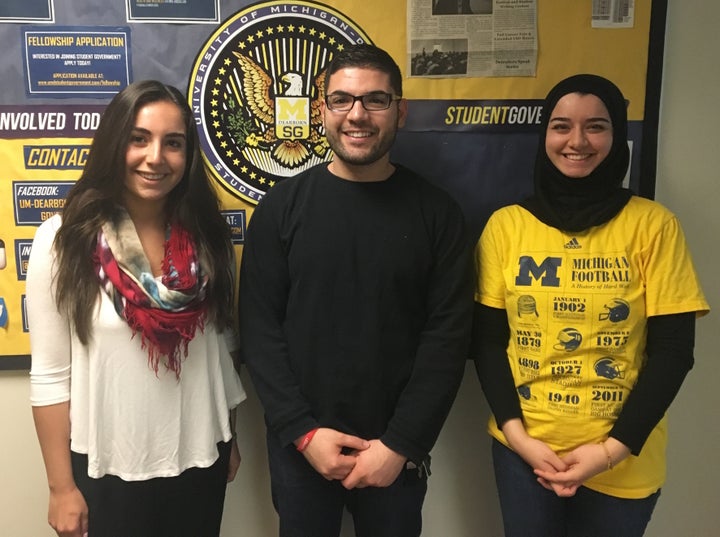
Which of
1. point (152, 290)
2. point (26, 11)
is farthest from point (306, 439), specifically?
point (26, 11)

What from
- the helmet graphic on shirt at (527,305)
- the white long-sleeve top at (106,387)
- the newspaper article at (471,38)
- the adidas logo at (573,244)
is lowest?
the white long-sleeve top at (106,387)

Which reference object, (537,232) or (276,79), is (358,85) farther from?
(537,232)

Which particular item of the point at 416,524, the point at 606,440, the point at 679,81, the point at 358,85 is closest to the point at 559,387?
the point at 606,440

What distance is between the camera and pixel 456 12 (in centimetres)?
147

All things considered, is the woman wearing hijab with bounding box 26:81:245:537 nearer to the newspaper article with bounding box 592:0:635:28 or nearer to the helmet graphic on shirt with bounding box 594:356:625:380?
the helmet graphic on shirt with bounding box 594:356:625:380

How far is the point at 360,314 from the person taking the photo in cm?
120

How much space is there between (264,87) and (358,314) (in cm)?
71

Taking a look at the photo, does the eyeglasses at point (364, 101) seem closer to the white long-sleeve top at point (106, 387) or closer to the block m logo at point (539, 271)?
the block m logo at point (539, 271)

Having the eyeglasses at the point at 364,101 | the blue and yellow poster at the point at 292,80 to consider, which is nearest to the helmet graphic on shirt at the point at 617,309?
the blue and yellow poster at the point at 292,80

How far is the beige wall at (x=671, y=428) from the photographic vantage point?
1524 millimetres

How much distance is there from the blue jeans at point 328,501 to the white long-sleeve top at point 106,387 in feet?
0.80

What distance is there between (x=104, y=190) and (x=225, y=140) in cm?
42

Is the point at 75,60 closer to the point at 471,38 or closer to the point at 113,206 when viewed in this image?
the point at 113,206

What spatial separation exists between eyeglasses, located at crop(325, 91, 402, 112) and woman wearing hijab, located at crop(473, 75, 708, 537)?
38 centimetres
